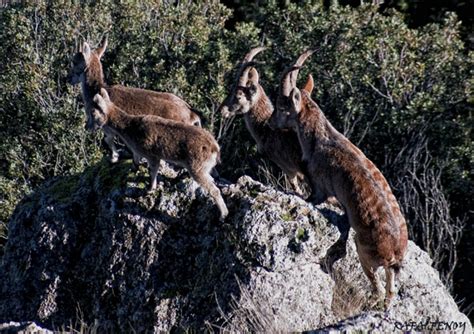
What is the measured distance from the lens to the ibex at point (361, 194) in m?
8.90

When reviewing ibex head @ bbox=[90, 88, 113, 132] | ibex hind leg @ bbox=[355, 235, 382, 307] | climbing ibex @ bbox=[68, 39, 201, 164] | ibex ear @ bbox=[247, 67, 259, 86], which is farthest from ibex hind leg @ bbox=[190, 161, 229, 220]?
ibex ear @ bbox=[247, 67, 259, 86]

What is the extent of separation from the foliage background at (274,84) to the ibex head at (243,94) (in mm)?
4150

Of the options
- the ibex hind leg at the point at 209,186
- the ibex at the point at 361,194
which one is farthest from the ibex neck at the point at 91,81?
the ibex hind leg at the point at 209,186

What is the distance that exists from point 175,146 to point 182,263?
124 centimetres

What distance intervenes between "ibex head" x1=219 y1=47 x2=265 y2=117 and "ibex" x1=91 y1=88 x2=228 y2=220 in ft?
6.28

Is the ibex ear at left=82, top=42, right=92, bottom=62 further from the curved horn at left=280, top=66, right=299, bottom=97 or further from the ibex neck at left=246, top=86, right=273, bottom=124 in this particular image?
the curved horn at left=280, top=66, right=299, bottom=97

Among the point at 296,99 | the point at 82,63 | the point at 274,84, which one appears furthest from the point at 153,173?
the point at 274,84

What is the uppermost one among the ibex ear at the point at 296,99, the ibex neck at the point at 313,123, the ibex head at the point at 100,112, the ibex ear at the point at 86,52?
the ibex ear at the point at 296,99

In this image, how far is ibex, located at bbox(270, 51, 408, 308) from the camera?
8.90 m

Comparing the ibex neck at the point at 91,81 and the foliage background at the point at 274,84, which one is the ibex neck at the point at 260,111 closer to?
the ibex neck at the point at 91,81

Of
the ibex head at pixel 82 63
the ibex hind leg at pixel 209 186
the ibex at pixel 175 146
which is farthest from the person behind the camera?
the ibex head at pixel 82 63

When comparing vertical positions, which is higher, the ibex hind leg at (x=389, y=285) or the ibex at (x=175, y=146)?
the ibex at (x=175, y=146)

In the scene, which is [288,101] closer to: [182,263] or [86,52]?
[182,263]

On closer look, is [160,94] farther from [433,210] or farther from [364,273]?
[433,210]
